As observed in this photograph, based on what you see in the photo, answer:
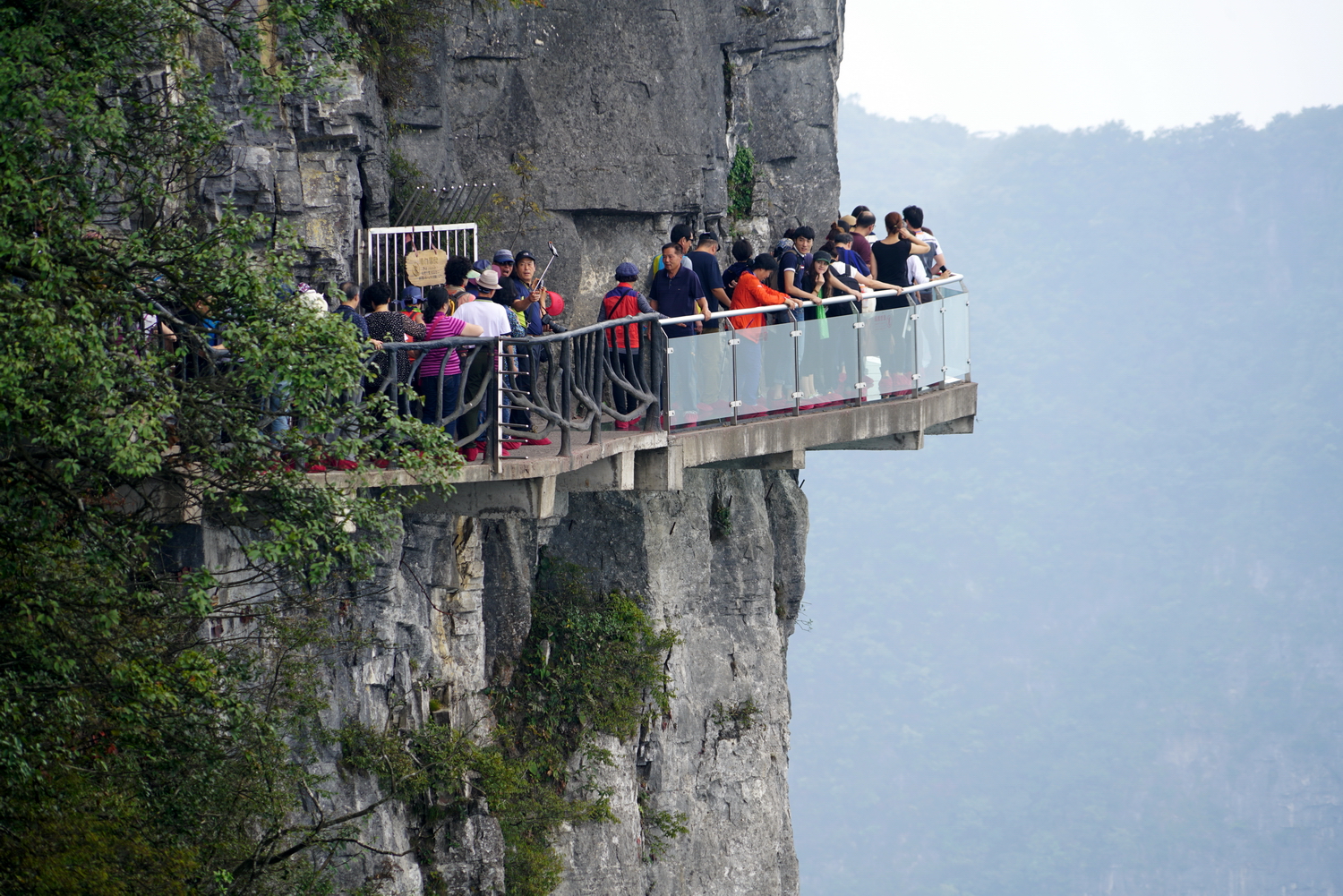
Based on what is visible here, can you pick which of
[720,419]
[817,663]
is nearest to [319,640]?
[720,419]

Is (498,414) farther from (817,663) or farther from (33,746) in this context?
(817,663)

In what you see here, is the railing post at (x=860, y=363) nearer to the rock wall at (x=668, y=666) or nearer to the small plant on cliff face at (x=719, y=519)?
the rock wall at (x=668, y=666)

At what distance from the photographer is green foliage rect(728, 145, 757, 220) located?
70.6 feet

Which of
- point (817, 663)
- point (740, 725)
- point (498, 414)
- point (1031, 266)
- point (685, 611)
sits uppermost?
point (1031, 266)

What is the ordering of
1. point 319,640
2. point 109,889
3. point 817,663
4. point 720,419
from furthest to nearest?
1. point 817,663
2. point 720,419
3. point 319,640
4. point 109,889

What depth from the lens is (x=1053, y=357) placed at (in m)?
158

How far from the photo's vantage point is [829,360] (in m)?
15.4

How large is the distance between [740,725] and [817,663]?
4604 inches

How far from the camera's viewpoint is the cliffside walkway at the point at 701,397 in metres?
12.0

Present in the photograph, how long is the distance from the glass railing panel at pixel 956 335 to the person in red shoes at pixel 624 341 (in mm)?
4076

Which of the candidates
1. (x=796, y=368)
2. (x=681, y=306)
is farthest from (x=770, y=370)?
(x=681, y=306)

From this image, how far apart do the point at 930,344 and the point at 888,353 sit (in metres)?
0.81

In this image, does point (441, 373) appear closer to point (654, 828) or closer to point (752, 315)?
point (752, 315)

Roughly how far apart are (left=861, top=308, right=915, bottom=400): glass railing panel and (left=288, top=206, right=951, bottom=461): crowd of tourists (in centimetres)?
23
